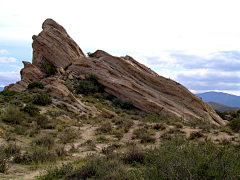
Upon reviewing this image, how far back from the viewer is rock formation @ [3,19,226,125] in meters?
23.8

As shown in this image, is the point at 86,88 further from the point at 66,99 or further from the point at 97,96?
the point at 66,99

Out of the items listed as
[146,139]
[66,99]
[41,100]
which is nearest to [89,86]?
[66,99]

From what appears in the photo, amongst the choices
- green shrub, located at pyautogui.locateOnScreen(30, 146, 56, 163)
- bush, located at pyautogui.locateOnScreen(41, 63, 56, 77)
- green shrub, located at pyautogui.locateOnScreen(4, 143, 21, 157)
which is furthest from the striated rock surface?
green shrub, located at pyautogui.locateOnScreen(30, 146, 56, 163)

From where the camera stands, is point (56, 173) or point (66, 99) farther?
point (66, 99)

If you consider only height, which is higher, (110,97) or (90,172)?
(110,97)

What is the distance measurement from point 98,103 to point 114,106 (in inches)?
89.8

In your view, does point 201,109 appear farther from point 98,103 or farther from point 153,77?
point 98,103

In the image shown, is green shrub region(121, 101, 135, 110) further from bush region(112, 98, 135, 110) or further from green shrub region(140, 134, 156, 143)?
green shrub region(140, 134, 156, 143)

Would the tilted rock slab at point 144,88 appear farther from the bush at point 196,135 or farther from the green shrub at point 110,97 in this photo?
the bush at point 196,135

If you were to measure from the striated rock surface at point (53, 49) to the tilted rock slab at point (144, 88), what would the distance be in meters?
2.04

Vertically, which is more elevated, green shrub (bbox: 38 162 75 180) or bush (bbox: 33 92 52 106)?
bush (bbox: 33 92 52 106)

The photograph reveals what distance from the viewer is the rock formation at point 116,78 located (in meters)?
23.8

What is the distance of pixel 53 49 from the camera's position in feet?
104

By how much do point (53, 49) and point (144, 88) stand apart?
57.0ft
